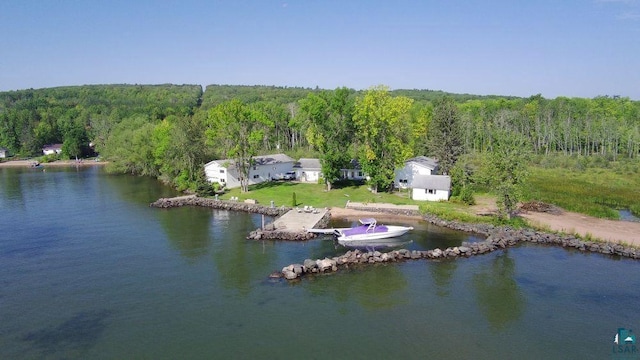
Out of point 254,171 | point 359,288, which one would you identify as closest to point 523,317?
point 359,288

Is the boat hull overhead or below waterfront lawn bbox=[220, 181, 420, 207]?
below

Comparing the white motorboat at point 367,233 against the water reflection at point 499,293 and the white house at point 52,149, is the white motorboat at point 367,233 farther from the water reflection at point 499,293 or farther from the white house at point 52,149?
the white house at point 52,149

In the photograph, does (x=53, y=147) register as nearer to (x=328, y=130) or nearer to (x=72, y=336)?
(x=328, y=130)

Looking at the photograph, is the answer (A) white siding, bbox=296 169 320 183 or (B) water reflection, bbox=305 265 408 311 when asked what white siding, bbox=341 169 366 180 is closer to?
(A) white siding, bbox=296 169 320 183

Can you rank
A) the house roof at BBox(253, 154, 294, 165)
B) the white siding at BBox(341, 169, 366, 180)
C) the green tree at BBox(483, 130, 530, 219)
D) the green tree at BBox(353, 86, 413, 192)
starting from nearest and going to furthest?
the green tree at BBox(483, 130, 530, 219) → the green tree at BBox(353, 86, 413, 192) → the white siding at BBox(341, 169, 366, 180) → the house roof at BBox(253, 154, 294, 165)

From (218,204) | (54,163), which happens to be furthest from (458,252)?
(54,163)

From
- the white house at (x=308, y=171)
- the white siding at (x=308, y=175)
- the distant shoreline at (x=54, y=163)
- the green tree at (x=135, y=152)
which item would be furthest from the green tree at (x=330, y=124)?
the distant shoreline at (x=54, y=163)

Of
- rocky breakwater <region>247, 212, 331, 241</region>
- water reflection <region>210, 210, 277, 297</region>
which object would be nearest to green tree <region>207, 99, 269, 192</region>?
water reflection <region>210, 210, 277, 297</region>
